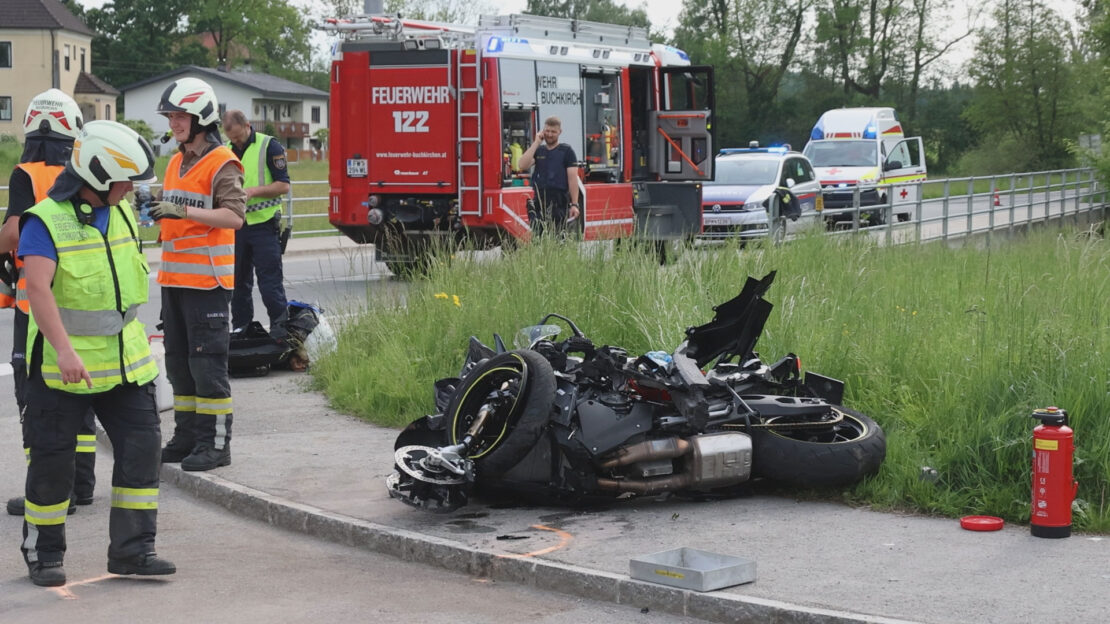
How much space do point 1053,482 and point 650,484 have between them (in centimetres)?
172

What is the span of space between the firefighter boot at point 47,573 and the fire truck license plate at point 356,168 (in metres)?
11.9

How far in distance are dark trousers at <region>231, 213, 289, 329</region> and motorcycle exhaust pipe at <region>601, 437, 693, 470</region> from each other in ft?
16.0

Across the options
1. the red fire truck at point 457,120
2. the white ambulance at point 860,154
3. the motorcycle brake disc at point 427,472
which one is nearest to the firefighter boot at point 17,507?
the motorcycle brake disc at point 427,472

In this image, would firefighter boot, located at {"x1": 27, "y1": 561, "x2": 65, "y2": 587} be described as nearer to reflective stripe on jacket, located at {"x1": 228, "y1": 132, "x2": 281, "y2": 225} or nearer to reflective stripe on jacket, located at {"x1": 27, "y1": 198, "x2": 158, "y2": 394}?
reflective stripe on jacket, located at {"x1": 27, "y1": 198, "x2": 158, "y2": 394}

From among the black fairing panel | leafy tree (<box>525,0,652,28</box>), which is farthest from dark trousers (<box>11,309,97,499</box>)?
leafy tree (<box>525,0,652,28</box>)

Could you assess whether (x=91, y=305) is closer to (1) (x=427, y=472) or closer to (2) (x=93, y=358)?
(2) (x=93, y=358)

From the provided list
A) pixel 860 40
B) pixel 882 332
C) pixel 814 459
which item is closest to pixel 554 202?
pixel 882 332

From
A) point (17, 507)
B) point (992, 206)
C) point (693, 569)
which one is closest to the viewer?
point (693, 569)

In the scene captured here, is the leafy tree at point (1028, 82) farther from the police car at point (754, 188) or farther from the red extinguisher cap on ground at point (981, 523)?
the red extinguisher cap on ground at point (981, 523)

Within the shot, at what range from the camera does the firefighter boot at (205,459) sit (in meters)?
→ 7.42

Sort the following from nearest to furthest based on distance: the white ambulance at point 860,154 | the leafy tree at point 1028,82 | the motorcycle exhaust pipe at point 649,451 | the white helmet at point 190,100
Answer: the motorcycle exhaust pipe at point 649,451 → the white helmet at point 190,100 → the white ambulance at point 860,154 → the leafy tree at point 1028,82

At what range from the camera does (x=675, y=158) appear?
19.0m

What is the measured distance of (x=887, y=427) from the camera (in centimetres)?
716

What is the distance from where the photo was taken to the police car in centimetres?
2128
